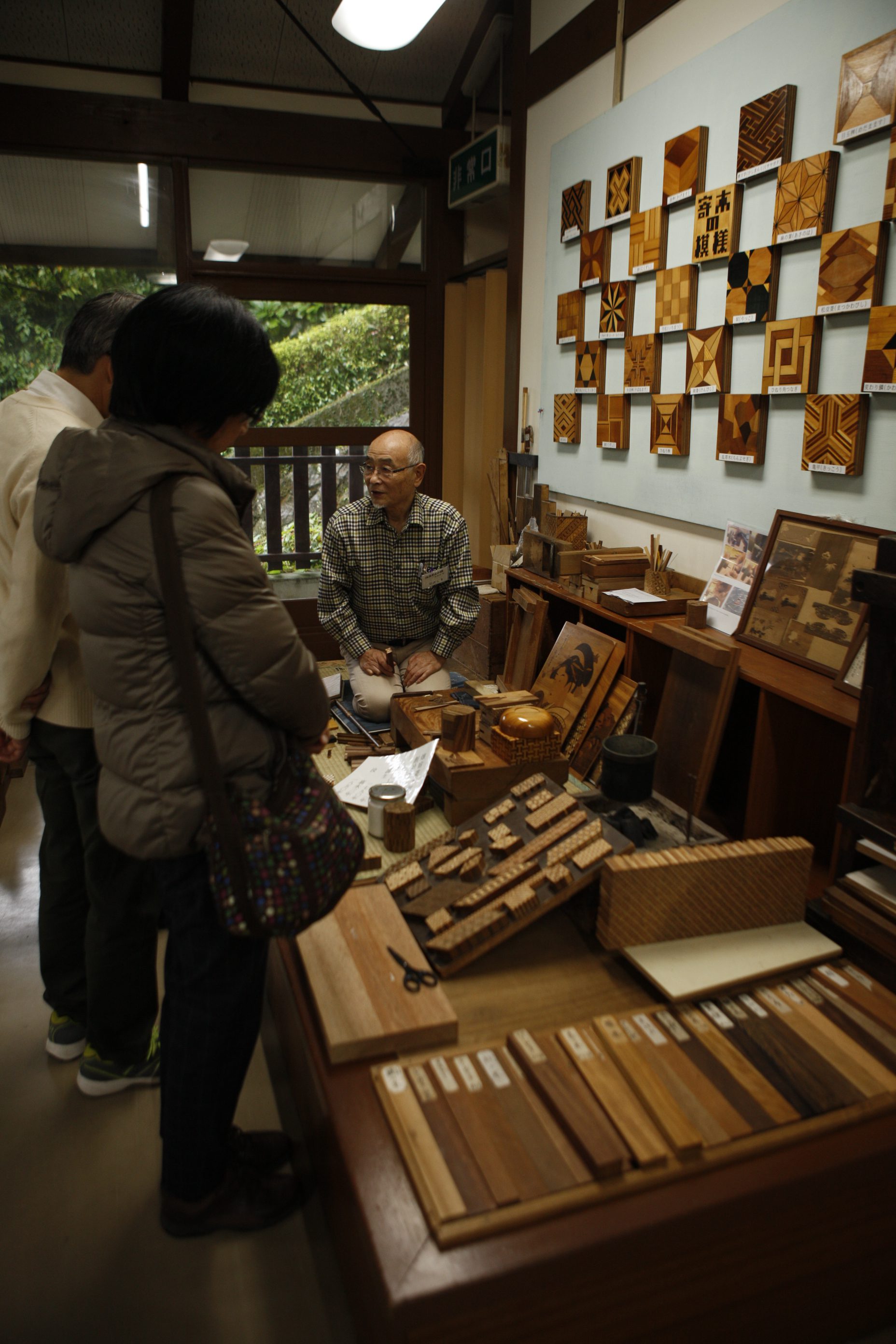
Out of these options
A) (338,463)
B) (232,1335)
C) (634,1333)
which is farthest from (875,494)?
(338,463)

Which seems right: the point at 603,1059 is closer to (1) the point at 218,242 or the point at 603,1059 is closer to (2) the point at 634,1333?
(2) the point at 634,1333

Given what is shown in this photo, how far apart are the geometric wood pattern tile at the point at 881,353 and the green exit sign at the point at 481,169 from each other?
9.85 ft

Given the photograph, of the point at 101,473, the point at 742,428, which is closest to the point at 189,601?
the point at 101,473

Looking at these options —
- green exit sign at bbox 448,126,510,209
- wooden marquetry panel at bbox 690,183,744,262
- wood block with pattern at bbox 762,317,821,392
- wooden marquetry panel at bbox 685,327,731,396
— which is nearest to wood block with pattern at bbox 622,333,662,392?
wooden marquetry panel at bbox 685,327,731,396

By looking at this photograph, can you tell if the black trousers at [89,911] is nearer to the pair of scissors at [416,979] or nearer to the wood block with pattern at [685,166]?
the pair of scissors at [416,979]

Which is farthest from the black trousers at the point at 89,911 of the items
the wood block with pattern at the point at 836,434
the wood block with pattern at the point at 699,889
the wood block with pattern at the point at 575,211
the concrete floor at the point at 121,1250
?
the wood block with pattern at the point at 575,211

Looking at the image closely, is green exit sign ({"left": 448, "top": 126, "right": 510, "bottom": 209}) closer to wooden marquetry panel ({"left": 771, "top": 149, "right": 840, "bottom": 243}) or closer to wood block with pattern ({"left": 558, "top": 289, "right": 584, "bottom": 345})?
wood block with pattern ({"left": 558, "top": 289, "right": 584, "bottom": 345})

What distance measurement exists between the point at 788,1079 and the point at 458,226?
17.4ft

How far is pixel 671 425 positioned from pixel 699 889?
1.95 m

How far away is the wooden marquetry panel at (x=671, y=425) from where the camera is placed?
3170 mm

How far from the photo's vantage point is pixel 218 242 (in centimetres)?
511

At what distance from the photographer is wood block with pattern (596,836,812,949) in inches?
70.6

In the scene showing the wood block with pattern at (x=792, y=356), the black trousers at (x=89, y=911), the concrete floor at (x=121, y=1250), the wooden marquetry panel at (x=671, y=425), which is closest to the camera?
the concrete floor at (x=121, y=1250)

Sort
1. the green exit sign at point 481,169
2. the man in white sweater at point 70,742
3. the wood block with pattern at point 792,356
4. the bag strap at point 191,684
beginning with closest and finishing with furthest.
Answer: the bag strap at point 191,684 → the man in white sweater at point 70,742 → the wood block with pattern at point 792,356 → the green exit sign at point 481,169
